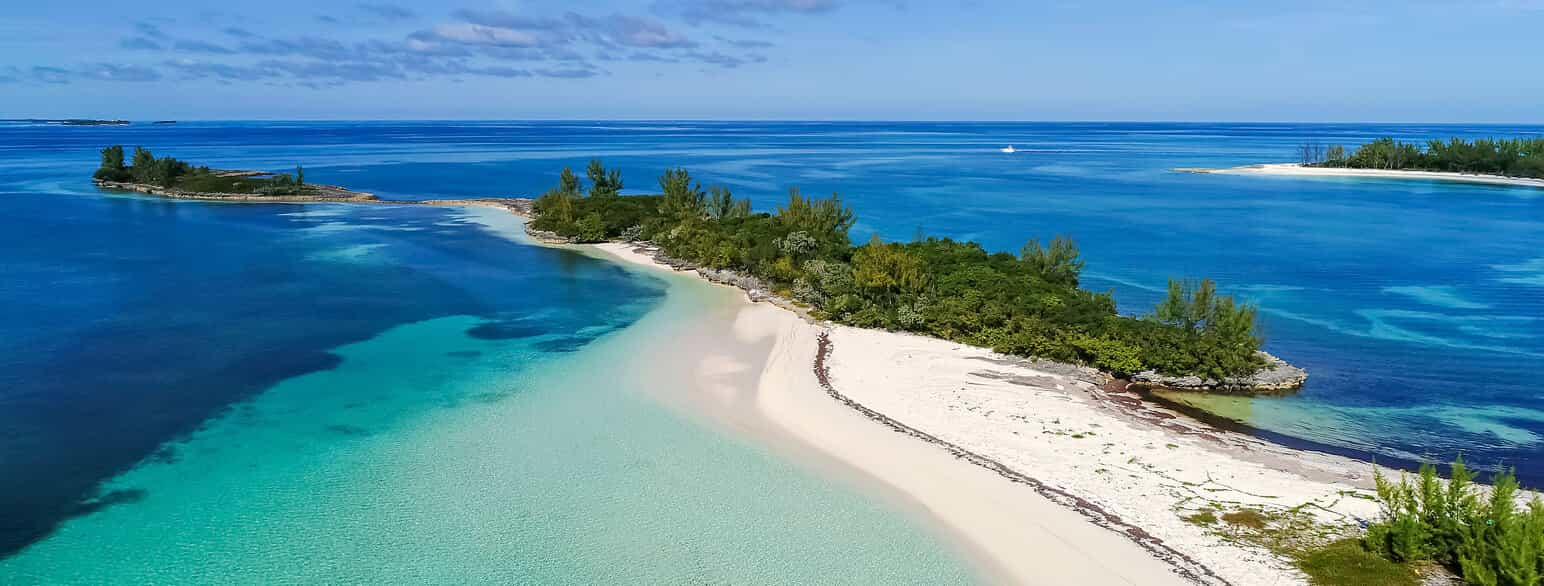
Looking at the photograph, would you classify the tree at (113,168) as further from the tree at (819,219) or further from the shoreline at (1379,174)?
the shoreline at (1379,174)

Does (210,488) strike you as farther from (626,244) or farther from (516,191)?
(516,191)

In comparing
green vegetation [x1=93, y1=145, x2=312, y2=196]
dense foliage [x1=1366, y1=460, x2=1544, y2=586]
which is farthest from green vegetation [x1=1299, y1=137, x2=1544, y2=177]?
green vegetation [x1=93, y1=145, x2=312, y2=196]

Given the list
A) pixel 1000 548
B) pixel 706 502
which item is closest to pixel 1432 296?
pixel 1000 548

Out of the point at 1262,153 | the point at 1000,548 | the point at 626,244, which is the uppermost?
the point at 1262,153

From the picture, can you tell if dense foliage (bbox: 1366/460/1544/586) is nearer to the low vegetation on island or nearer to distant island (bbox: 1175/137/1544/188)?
the low vegetation on island

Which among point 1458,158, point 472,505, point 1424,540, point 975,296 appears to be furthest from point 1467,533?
point 1458,158
